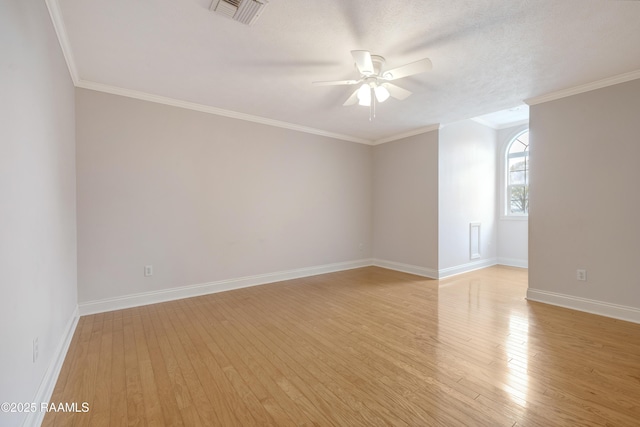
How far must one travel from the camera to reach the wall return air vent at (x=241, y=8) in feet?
6.11

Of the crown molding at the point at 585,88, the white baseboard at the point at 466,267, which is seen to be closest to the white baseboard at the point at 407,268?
the white baseboard at the point at 466,267

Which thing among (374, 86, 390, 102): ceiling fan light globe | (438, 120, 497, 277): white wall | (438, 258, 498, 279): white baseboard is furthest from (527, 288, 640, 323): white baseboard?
(374, 86, 390, 102): ceiling fan light globe

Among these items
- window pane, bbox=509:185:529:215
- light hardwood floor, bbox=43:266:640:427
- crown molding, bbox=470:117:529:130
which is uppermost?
crown molding, bbox=470:117:529:130

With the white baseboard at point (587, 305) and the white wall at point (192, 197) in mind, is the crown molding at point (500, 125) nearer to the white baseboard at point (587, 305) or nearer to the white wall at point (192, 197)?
the white wall at point (192, 197)

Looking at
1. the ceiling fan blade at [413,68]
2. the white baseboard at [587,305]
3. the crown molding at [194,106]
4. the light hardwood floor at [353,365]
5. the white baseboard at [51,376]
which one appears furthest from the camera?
the crown molding at [194,106]

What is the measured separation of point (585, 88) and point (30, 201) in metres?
5.26

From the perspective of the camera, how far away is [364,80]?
2.68 meters

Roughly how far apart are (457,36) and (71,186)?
3.94 meters

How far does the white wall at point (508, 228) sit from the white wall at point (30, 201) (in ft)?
22.9

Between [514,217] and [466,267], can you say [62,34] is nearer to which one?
[466,267]

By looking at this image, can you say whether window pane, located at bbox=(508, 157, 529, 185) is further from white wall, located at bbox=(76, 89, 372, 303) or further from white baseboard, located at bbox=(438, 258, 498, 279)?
white wall, located at bbox=(76, 89, 372, 303)

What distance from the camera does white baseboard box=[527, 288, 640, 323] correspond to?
2879mm

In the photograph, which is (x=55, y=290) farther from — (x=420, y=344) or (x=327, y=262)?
(x=327, y=262)

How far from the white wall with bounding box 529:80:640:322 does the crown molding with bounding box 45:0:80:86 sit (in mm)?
5039
